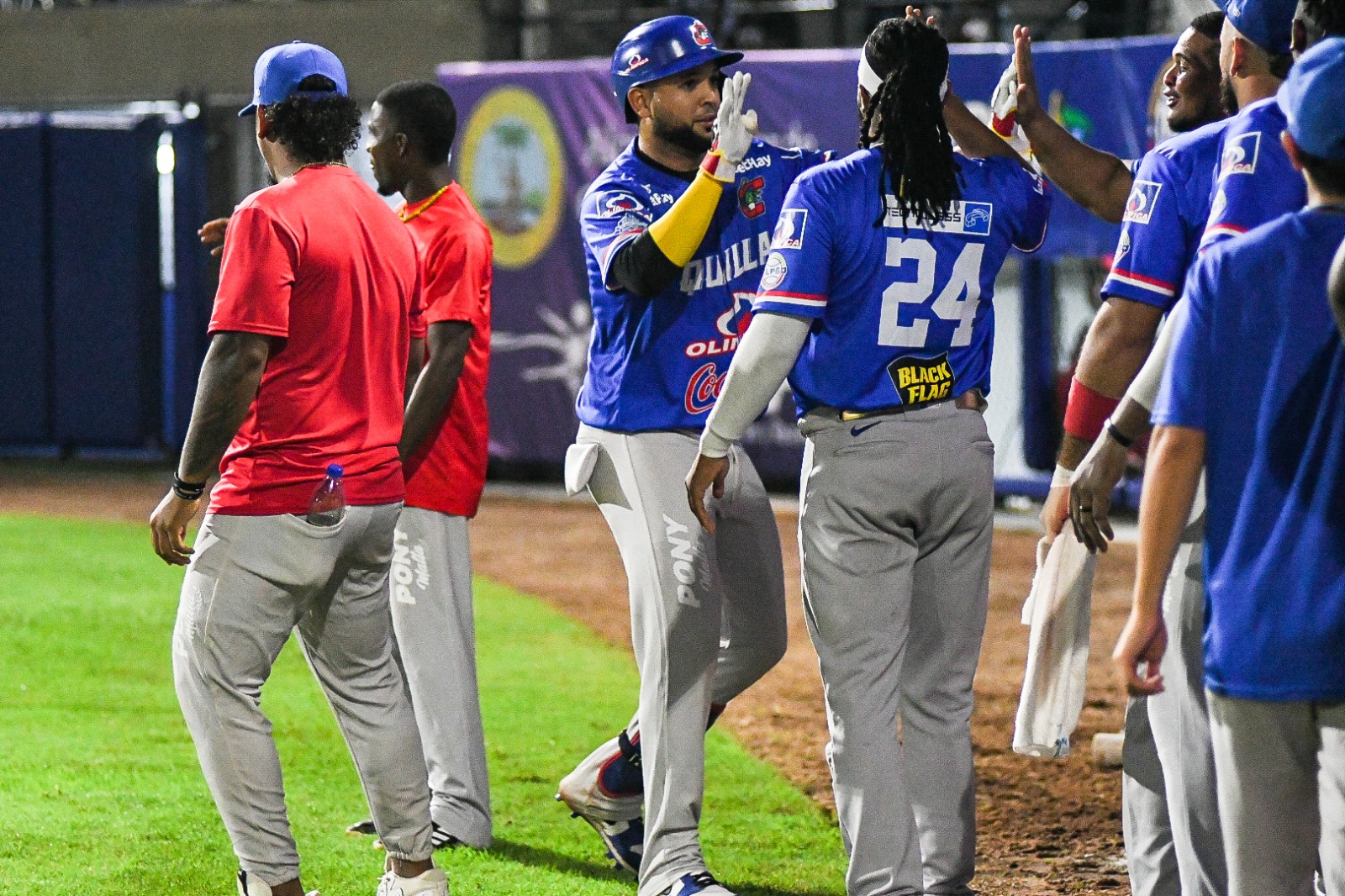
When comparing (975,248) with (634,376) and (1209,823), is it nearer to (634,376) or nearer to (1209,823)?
(634,376)

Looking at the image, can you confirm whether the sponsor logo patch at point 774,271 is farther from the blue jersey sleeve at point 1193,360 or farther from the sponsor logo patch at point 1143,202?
the blue jersey sleeve at point 1193,360

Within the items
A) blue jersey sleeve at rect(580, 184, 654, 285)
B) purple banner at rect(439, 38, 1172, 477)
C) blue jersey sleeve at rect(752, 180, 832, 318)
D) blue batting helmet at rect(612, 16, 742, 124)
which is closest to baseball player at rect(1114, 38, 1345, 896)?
blue jersey sleeve at rect(752, 180, 832, 318)

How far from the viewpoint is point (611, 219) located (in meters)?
4.23

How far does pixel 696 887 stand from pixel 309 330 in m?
1.68

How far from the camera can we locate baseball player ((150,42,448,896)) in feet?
12.1

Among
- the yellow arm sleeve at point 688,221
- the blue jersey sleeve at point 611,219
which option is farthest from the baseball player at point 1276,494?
the blue jersey sleeve at point 611,219

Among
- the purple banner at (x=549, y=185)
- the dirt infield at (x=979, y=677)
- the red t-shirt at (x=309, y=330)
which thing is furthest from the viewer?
the purple banner at (x=549, y=185)

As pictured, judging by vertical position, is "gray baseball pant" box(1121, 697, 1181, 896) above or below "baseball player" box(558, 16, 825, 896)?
below

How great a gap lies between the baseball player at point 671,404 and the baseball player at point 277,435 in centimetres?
62

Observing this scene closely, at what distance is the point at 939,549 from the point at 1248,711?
1.41 meters

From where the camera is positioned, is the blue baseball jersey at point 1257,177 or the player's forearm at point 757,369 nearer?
the blue baseball jersey at point 1257,177

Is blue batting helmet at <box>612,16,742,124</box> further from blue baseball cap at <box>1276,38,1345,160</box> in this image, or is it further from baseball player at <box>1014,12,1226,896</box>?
blue baseball cap at <box>1276,38,1345,160</box>

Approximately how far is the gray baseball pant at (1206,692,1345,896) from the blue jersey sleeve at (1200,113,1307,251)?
98cm

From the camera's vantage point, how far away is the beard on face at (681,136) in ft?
14.3
